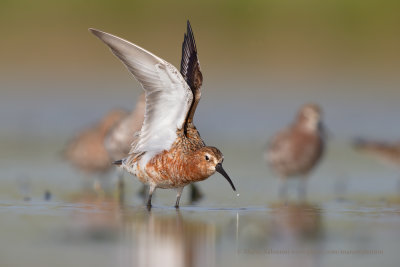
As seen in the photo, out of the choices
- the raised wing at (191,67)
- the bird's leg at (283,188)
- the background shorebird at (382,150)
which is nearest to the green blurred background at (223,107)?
the bird's leg at (283,188)

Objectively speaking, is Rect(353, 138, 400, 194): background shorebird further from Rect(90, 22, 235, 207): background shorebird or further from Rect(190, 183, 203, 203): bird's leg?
Rect(90, 22, 235, 207): background shorebird

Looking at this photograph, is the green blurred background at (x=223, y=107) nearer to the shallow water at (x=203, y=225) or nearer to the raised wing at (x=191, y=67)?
the shallow water at (x=203, y=225)

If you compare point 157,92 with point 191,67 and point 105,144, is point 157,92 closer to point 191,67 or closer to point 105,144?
point 191,67

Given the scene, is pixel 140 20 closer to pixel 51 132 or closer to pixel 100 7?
pixel 100 7

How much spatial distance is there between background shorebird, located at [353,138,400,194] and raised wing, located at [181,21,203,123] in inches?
230

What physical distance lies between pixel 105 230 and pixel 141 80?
2.18m

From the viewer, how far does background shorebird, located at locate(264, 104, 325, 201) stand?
15.4 m

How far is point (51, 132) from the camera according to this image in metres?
19.6

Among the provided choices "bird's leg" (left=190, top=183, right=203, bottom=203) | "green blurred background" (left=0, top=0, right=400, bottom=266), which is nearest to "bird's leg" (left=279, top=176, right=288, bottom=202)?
"green blurred background" (left=0, top=0, right=400, bottom=266)

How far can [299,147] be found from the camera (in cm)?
1588

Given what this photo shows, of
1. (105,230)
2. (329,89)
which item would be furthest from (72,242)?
(329,89)

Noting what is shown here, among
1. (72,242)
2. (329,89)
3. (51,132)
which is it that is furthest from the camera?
(329,89)

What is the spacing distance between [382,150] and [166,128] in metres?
6.56

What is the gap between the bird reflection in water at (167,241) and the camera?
7.52 m
